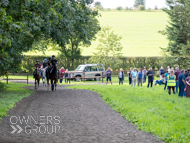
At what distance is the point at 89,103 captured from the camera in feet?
62.0

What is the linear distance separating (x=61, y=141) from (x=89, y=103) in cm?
858

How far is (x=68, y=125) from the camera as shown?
504 inches

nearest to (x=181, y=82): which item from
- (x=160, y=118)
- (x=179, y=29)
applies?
(x=160, y=118)

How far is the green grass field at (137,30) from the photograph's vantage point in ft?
275

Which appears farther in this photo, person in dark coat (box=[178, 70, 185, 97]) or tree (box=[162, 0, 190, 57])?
tree (box=[162, 0, 190, 57])

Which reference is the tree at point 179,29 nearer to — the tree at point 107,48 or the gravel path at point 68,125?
the tree at point 107,48

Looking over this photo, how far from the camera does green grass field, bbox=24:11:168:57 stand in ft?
275

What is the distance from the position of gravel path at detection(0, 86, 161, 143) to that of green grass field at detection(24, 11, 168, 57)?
61252 millimetres

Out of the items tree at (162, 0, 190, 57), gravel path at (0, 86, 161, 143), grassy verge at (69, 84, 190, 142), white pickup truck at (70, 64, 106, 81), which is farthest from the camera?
tree at (162, 0, 190, 57)

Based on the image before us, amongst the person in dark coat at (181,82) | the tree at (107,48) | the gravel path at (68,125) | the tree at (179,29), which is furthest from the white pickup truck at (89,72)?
the gravel path at (68,125)

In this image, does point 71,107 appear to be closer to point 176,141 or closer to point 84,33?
point 176,141

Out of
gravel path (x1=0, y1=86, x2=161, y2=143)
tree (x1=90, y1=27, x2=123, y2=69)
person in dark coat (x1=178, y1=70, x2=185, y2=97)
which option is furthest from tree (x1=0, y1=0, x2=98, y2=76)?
tree (x1=90, y1=27, x2=123, y2=69)

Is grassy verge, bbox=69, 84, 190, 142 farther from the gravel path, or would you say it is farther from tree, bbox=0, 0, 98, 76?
tree, bbox=0, 0, 98, 76

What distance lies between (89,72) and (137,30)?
59.2 metres
